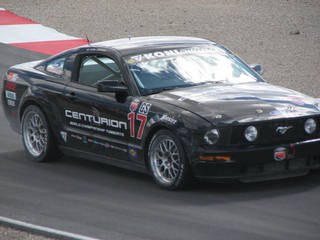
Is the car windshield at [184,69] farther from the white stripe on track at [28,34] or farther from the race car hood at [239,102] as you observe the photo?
the white stripe on track at [28,34]

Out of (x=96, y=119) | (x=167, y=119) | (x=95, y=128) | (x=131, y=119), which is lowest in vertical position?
(x=95, y=128)

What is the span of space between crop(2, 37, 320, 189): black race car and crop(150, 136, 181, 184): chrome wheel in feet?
0.03

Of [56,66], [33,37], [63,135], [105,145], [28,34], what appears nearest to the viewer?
[105,145]

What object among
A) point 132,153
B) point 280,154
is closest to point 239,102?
point 280,154

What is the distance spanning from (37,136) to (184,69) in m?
2.20

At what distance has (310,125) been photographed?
7.46m

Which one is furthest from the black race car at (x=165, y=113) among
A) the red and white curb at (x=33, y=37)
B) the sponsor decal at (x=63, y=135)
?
the red and white curb at (x=33, y=37)

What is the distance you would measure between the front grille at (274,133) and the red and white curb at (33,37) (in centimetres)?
986

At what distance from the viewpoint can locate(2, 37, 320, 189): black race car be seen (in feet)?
23.6

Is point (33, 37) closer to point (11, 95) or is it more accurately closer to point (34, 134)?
point (11, 95)

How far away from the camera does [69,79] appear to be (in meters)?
8.98

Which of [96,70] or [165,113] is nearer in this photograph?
[165,113]

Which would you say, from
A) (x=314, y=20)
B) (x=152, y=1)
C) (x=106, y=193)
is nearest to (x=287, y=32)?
(x=314, y=20)

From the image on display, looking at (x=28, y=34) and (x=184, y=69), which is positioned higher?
(x=184, y=69)
